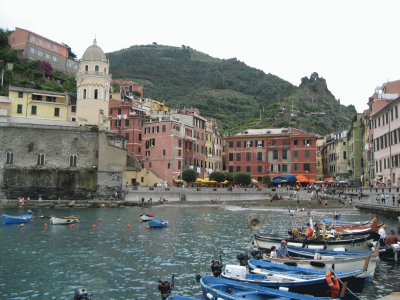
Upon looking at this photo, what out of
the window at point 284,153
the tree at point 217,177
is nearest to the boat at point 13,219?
the tree at point 217,177

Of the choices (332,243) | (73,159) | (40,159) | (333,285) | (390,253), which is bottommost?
(390,253)

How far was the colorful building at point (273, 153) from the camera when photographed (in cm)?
8506

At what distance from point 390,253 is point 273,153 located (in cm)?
6483

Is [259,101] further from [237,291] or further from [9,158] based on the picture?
[237,291]

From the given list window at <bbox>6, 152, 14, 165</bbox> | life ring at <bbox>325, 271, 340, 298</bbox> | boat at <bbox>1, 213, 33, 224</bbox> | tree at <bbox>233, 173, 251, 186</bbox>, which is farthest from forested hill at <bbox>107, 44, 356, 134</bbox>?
life ring at <bbox>325, 271, 340, 298</bbox>

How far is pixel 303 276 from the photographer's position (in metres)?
16.2

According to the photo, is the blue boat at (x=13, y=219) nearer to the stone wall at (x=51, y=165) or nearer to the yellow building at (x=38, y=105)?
the stone wall at (x=51, y=165)

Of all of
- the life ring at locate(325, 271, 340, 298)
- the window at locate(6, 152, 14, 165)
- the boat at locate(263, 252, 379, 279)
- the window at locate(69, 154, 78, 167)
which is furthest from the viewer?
the window at locate(69, 154, 78, 167)

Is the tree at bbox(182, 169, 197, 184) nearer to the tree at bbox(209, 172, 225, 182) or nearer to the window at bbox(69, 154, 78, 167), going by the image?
the tree at bbox(209, 172, 225, 182)

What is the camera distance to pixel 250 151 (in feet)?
293

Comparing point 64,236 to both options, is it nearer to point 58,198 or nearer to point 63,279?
point 63,279

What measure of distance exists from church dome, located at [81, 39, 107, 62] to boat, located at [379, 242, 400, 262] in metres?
66.5

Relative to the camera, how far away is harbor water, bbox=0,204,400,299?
18.6 meters

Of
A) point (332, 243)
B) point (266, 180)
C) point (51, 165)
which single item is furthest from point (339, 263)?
point (266, 180)
